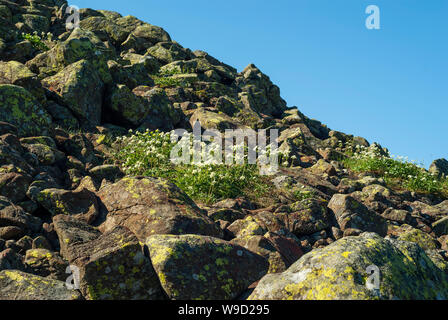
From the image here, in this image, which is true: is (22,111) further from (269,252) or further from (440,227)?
(440,227)

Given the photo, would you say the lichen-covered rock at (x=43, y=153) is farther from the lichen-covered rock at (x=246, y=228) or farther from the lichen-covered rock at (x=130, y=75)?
the lichen-covered rock at (x=130, y=75)

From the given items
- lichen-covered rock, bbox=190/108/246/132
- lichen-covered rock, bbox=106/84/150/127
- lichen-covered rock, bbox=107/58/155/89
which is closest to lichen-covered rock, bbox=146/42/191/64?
lichen-covered rock, bbox=107/58/155/89

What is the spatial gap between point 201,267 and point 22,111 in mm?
10337

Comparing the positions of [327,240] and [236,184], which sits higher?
[236,184]

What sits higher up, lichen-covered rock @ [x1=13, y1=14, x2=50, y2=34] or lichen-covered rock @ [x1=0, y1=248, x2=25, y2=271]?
lichen-covered rock @ [x1=13, y1=14, x2=50, y2=34]

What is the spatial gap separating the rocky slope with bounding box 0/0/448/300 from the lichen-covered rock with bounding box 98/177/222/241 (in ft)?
0.10

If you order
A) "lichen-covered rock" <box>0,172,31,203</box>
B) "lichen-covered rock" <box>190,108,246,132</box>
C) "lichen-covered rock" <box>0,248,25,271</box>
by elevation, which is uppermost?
"lichen-covered rock" <box>190,108,246,132</box>

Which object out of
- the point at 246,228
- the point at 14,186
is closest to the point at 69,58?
the point at 14,186

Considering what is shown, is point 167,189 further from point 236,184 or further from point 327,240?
point 236,184

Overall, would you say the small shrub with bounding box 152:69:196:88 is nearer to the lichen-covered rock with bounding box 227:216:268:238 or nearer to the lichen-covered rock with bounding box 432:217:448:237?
the lichen-covered rock with bounding box 432:217:448:237

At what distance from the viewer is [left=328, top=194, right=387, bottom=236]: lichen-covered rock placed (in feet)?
36.9

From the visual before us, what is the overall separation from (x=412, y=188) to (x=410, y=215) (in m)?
6.77

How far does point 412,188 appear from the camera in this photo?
19344mm
